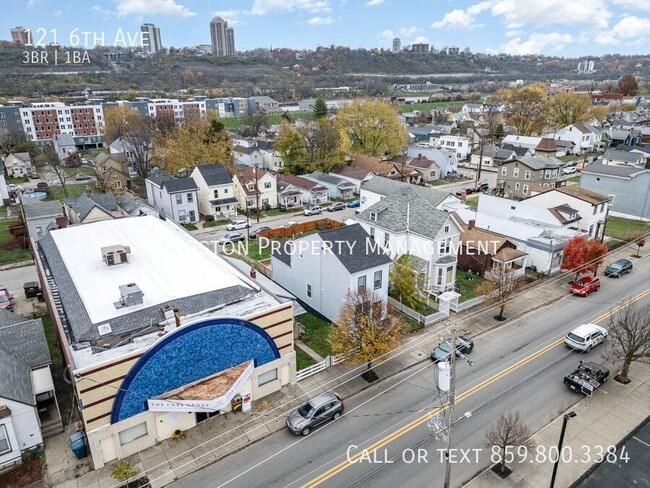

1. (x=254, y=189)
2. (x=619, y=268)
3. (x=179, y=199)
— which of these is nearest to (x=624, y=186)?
(x=619, y=268)

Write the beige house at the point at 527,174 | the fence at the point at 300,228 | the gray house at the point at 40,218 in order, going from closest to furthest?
the gray house at the point at 40,218
the fence at the point at 300,228
the beige house at the point at 527,174

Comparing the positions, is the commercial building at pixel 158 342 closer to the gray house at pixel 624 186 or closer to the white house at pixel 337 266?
the white house at pixel 337 266

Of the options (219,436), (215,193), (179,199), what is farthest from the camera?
(215,193)

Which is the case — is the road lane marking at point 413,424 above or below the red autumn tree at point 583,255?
below

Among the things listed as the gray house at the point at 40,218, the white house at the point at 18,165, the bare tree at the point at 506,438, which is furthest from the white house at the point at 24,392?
the white house at the point at 18,165

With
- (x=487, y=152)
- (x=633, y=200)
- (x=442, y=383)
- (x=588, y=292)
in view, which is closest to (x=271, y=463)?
(x=442, y=383)

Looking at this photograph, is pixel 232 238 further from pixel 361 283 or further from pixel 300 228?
pixel 361 283

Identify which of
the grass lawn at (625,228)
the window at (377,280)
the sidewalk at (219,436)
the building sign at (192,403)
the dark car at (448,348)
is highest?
the window at (377,280)

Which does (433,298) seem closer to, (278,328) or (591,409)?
(591,409)
